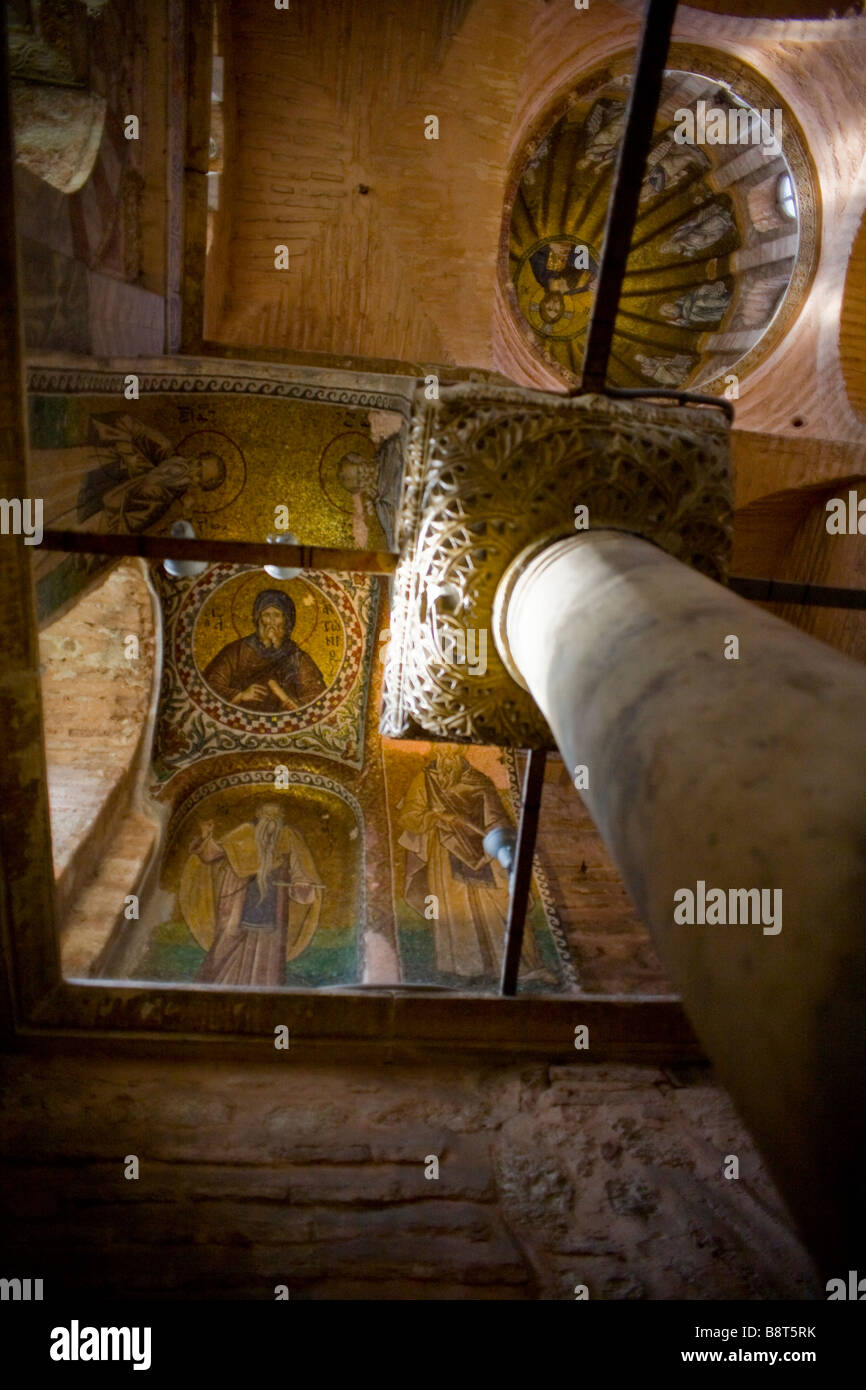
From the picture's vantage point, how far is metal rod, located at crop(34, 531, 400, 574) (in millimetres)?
3297

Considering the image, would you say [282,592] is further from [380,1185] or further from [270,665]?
[380,1185]

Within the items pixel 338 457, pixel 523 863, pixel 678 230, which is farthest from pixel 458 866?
pixel 678 230

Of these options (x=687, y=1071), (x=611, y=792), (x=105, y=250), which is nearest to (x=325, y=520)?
(x=105, y=250)

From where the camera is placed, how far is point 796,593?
132 inches

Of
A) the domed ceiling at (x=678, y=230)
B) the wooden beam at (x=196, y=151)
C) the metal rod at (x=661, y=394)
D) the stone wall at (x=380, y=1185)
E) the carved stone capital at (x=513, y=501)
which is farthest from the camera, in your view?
the domed ceiling at (x=678, y=230)

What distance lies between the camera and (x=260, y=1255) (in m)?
2.96

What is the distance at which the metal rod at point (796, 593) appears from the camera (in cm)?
335

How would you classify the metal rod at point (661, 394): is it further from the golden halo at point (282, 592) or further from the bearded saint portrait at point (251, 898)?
the golden halo at point (282, 592)

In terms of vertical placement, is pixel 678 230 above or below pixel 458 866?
above

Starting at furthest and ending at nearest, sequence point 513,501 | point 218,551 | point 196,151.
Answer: point 196,151 < point 218,551 < point 513,501

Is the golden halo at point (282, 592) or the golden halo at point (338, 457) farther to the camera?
the golden halo at point (282, 592)

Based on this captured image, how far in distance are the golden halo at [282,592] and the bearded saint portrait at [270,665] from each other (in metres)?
0.03

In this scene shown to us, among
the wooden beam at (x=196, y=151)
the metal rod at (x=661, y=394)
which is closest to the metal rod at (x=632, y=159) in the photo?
the metal rod at (x=661, y=394)

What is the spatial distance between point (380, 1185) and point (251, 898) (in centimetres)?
233
